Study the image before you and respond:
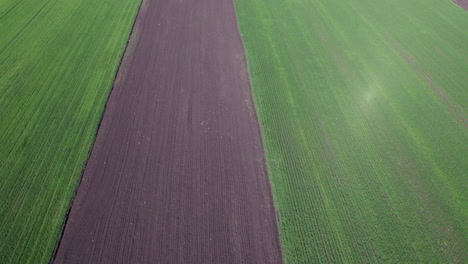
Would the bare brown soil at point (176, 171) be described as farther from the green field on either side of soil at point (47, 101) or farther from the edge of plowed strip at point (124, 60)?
the green field on either side of soil at point (47, 101)

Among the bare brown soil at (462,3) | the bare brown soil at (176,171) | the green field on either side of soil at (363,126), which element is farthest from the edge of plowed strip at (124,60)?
the bare brown soil at (462,3)

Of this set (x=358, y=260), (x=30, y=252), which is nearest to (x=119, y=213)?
(x=30, y=252)

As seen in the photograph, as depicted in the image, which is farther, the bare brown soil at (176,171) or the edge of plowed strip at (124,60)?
the edge of plowed strip at (124,60)

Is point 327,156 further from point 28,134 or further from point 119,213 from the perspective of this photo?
point 28,134

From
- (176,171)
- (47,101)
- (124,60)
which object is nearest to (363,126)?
(176,171)

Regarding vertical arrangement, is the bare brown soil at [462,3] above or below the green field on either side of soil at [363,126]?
above
